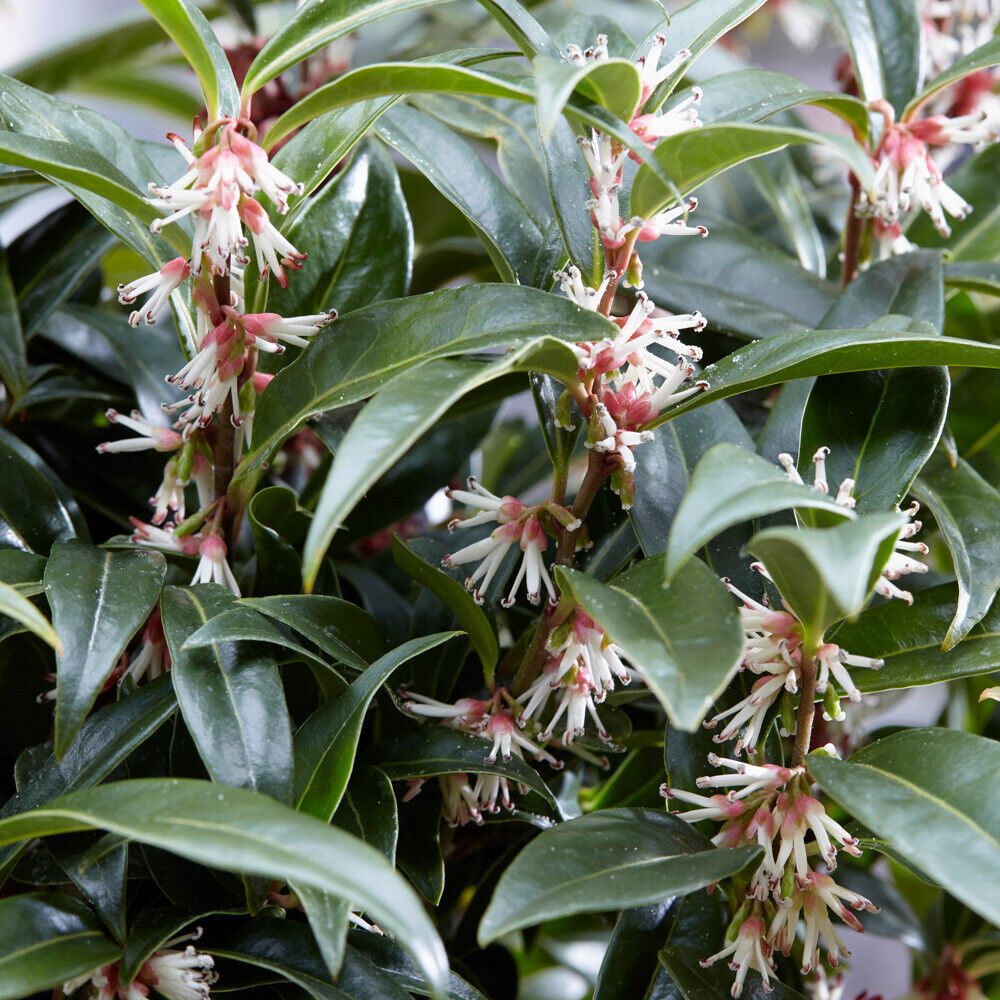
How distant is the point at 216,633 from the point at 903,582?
431 millimetres

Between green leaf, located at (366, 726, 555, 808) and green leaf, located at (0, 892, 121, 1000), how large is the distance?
15 centimetres

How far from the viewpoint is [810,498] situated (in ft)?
1.27

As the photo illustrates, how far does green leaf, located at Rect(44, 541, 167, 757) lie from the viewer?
1.47ft

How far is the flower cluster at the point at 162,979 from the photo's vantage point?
0.49m

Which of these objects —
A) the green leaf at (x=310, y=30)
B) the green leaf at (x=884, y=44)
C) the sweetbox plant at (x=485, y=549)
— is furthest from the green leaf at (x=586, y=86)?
the green leaf at (x=884, y=44)

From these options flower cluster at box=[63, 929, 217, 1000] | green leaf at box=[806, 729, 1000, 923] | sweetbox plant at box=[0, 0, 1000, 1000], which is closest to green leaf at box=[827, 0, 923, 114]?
sweetbox plant at box=[0, 0, 1000, 1000]

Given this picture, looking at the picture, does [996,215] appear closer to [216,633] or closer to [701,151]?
[701,151]

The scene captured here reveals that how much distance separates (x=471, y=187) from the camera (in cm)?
64

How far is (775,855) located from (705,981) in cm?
7

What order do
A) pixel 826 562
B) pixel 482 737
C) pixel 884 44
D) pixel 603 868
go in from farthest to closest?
pixel 884 44 → pixel 482 737 → pixel 603 868 → pixel 826 562

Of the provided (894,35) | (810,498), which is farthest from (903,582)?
(894,35)

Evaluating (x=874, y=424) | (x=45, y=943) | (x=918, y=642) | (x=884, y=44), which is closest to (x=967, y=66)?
(x=884, y=44)

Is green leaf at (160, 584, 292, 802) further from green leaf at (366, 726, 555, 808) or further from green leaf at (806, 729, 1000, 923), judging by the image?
green leaf at (806, 729, 1000, 923)

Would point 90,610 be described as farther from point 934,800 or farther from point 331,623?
point 934,800
